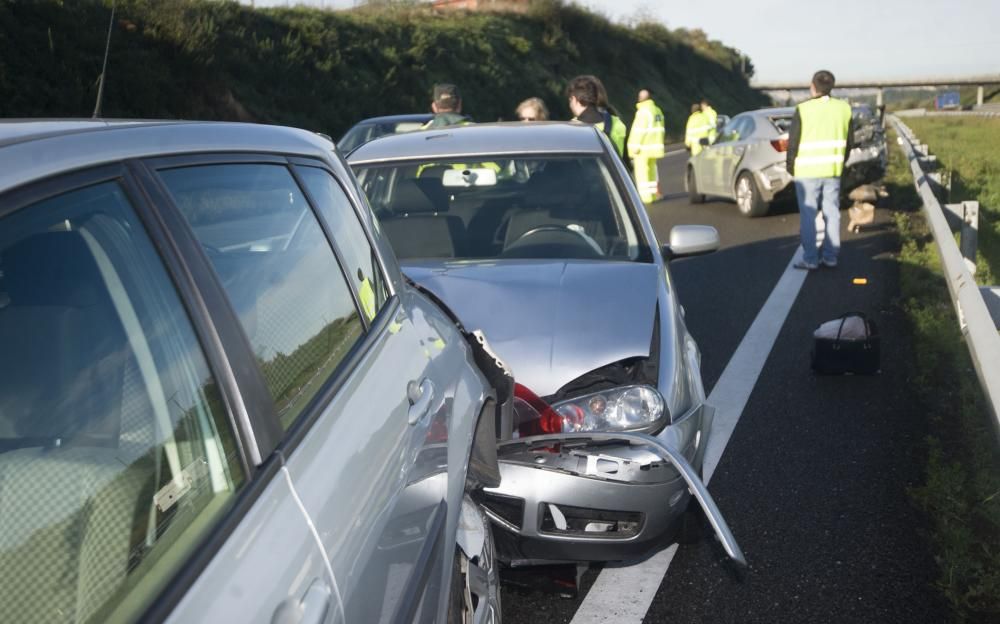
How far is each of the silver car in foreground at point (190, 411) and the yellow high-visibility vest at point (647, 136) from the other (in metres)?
11.9

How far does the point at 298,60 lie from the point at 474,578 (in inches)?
1252

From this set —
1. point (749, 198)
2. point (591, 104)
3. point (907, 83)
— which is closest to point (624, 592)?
point (591, 104)

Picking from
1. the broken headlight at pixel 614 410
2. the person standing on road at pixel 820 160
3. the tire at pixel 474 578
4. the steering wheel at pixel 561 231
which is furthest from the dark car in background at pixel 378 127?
the tire at pixel 474 578

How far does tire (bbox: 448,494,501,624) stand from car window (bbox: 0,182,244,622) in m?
0.90

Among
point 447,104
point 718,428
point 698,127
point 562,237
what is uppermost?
point 447,104

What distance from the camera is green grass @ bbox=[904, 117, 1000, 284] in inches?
445

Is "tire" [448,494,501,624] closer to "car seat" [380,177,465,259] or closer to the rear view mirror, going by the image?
"car seat" [380,177,465,259]

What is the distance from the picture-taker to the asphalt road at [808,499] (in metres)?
3.71

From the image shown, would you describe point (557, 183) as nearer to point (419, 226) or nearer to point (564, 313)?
point (419, 226)

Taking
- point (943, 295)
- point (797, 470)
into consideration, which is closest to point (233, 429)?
point (797, 470)

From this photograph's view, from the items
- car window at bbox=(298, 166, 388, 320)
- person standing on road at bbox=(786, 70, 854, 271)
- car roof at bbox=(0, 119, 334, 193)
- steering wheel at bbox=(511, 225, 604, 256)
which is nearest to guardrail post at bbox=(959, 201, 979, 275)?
person standing on road at bbox=(786, 70, 854, 271)

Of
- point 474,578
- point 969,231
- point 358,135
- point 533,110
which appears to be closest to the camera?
point 474,578

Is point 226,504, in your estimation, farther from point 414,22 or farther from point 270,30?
point 414,22

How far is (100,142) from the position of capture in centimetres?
170
